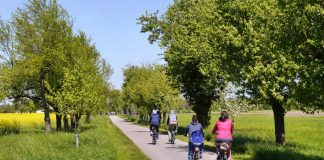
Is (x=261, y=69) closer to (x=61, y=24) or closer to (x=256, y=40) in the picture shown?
(x=256, y=40)

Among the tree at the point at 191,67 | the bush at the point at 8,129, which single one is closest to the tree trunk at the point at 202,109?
the tree at the point at 191,67

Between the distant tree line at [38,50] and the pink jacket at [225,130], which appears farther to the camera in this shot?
the distant tree line at [38,50]

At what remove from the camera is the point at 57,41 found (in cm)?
3944

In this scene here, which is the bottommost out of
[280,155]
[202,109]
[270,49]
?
[280,155]

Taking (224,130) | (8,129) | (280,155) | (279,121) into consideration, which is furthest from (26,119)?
(224,130)

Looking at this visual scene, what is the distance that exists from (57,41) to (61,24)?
1740 mm

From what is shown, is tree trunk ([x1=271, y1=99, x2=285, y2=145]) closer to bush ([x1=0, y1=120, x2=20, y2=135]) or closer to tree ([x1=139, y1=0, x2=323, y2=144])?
tree ([x1=139, y1=0, x2=323, y2=144])

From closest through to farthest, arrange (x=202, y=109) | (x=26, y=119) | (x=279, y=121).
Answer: (x=279, y=121) → (x=202, y=109) → (x=26, y=119)

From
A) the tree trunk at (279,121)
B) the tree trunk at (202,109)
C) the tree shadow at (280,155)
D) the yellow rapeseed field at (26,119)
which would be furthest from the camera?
the yellow rapeseed field at (26,119)

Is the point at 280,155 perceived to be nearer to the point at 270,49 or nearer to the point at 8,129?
the point at 270,49

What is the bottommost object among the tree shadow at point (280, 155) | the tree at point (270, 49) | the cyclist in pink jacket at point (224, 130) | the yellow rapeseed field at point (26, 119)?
the tree shadow at point (280, 155)

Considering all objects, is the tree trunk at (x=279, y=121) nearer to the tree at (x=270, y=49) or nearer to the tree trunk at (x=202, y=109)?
the tree at (x=270, y=49)

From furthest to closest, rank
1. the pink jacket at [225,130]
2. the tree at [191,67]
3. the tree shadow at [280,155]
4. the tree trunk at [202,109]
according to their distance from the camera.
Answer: the tree trunk at [202,109] < the tree at [191,67] < the tree shadow at [280,155] < the pink jacket at [225,130]

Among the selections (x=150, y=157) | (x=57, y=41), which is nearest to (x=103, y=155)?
(x=150, y=157)
